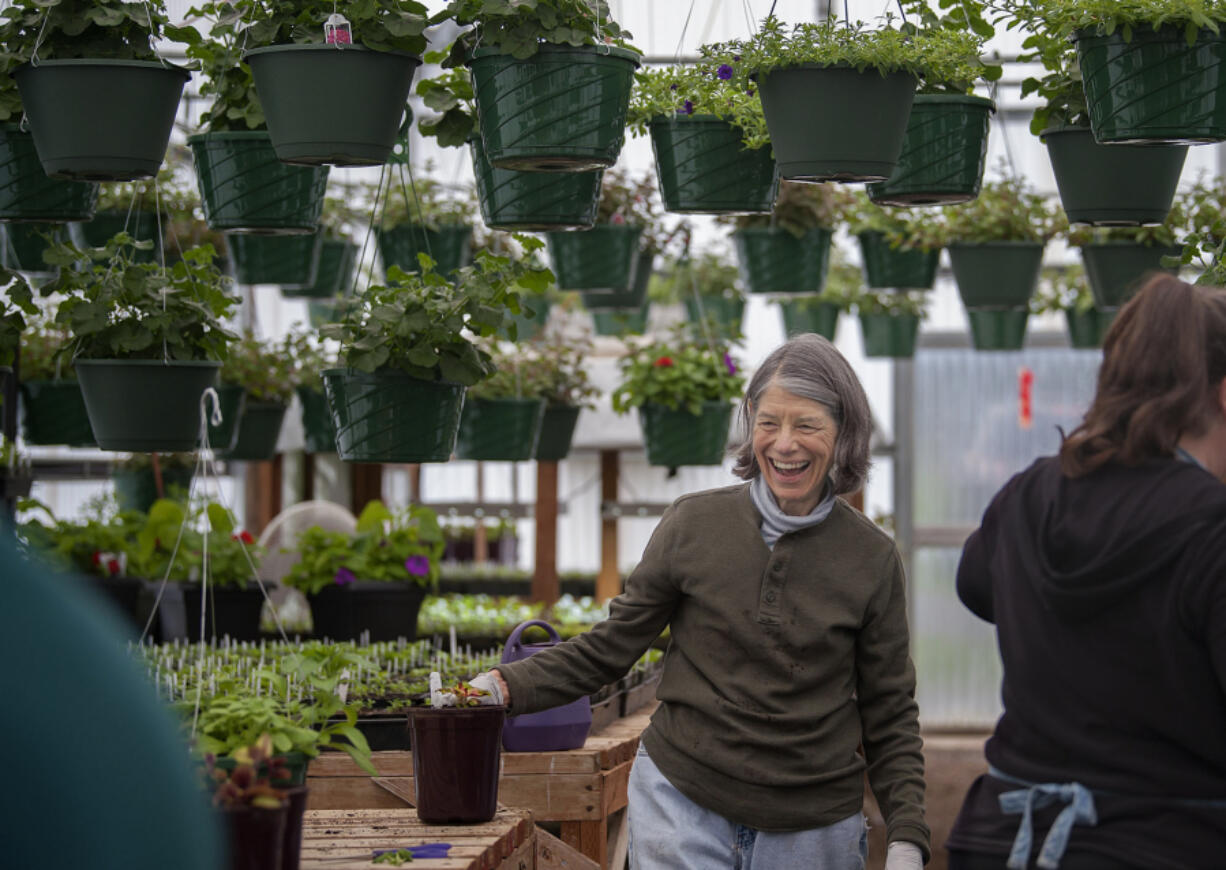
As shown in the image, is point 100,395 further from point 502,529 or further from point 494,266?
point 502,529

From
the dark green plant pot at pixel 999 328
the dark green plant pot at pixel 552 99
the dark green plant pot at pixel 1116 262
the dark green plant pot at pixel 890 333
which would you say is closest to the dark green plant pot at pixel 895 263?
the dark green plant pot at pixel 1116 262

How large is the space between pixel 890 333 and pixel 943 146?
3.57m

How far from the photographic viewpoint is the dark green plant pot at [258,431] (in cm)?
470

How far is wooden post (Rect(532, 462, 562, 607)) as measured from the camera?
5.20 meters

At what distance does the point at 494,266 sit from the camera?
286cm

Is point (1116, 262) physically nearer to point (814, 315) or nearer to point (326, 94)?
point (814, 315)

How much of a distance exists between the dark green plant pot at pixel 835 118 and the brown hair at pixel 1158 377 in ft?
2.73

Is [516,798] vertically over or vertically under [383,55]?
under

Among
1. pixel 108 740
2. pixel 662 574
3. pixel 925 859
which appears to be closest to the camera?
pixel 108 740

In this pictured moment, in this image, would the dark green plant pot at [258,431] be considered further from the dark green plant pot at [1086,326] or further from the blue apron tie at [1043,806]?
the blue apron tie at [1043,806]

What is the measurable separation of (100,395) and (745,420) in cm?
129

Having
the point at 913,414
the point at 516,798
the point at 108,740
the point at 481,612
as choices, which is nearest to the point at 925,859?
the point at 516,798

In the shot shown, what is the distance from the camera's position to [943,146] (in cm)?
261

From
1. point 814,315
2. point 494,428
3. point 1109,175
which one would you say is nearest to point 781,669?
point 1109,175
